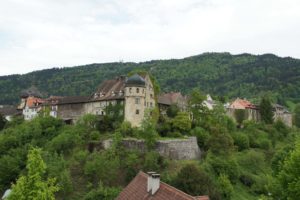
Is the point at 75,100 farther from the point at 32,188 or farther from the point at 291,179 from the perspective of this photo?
the point at 291,179

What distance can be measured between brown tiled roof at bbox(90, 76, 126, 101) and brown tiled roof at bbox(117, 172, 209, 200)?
109ft

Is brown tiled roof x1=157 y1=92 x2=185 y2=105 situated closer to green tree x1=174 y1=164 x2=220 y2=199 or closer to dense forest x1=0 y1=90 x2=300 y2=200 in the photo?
dense forest x1=0 y1=90 x2=300 y2=200

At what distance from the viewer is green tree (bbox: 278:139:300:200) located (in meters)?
25.7

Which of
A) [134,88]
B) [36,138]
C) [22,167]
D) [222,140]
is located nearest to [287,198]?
[222,140]

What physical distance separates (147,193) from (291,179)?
35.7 ft

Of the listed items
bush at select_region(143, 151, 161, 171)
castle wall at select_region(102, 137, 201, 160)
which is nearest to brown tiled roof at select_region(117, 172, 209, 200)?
bush at select_region(143, 151, 161, 171)

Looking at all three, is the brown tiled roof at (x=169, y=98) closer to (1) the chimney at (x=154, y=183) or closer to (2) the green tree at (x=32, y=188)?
(1) the chimney at (x=154, y=183)

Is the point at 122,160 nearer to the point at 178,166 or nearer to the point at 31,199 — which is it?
the point at 178,166

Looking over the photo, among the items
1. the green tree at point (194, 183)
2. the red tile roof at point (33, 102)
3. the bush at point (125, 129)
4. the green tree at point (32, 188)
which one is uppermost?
the red tile roof at point (33, 102)

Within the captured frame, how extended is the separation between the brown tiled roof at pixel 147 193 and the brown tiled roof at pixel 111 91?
33.3 m

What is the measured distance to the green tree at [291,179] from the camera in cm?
2573

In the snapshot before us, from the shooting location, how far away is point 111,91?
69.7m

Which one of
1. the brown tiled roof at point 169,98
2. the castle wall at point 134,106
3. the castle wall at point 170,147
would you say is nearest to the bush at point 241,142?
the castle wall at point 170,147

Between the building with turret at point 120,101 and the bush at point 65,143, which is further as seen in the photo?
the building with turret at point 120,101
